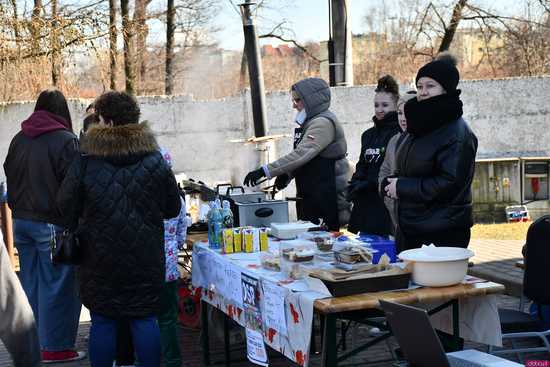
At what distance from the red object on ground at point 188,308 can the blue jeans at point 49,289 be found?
35.5 inches

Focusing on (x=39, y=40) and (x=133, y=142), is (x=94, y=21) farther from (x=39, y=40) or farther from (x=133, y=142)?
(x=133, y=142)

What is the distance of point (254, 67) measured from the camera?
1027cm

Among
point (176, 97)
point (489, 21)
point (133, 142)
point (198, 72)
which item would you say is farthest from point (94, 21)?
point (198, 72)

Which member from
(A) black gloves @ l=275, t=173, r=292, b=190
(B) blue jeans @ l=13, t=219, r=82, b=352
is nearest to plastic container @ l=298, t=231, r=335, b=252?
(A) black gloves @ l=275, t=173, r=292, b=190

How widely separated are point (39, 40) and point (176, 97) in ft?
6.86

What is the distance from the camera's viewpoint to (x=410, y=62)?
24.6m

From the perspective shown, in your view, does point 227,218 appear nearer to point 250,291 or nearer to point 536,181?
point 250,291

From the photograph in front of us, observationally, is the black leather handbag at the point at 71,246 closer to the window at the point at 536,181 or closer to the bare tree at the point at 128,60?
the window at the point at 536,181

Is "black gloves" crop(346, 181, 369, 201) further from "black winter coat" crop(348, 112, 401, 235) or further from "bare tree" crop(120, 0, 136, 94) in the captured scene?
"bare tree" crop(120, 0, 136, 94)

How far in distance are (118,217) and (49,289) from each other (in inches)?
70.9

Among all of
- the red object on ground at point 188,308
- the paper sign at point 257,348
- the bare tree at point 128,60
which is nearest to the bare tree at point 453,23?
the bare tree at point 128,60

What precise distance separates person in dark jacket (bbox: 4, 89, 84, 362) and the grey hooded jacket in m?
1.60

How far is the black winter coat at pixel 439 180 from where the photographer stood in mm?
4660

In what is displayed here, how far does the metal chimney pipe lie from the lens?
9.99m
